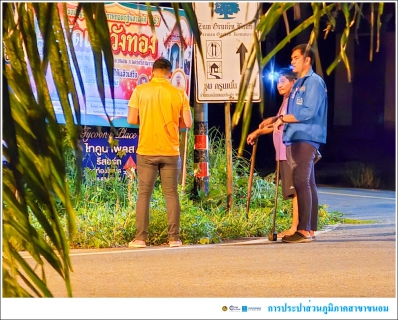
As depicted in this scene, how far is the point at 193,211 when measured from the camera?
6.92 metres

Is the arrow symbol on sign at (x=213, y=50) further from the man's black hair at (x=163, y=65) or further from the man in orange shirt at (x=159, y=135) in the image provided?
the man's black hair at (x=163, y=65)

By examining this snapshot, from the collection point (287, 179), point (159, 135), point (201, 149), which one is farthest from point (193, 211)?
point (159, 135)

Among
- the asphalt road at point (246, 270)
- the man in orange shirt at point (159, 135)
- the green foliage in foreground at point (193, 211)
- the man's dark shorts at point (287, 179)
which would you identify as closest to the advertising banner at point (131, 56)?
the green foliage in foreground at point (193, 211)

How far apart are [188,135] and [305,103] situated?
6.36 ft

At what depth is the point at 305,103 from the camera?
5957mm

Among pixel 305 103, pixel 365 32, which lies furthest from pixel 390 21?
pixel 305 103

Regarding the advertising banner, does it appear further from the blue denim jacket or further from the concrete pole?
the blue denim jacket

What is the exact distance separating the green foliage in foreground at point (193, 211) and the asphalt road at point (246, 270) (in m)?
0.22

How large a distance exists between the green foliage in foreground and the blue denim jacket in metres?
0.95

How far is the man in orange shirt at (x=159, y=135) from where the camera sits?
5887 millimetres

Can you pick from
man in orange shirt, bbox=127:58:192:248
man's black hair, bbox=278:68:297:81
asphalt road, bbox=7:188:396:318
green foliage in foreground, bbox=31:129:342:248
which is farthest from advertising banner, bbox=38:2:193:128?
asphalt road, bbox=7:188:396:318

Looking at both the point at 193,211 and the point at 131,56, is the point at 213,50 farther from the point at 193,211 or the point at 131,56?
the point at 193,211

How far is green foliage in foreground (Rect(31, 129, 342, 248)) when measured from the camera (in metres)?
6.31

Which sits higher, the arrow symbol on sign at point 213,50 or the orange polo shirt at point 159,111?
the arrow symbol on sign at point 213,50
